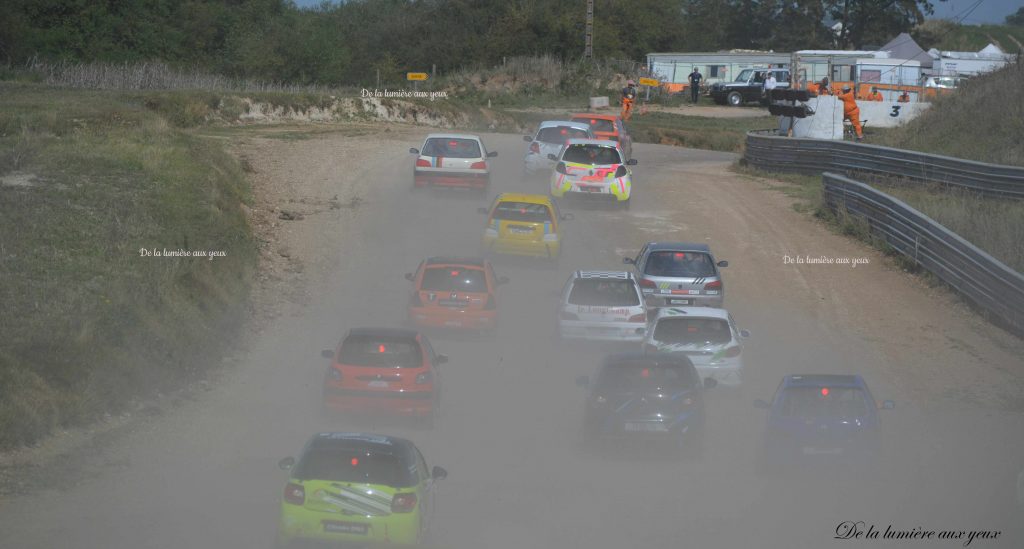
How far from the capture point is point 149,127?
120 feet

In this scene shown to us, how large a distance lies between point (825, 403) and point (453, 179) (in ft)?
60.9

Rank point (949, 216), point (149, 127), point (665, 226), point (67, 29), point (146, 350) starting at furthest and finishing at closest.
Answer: point (67, 29) → point (149, 127) → point (665, 226) → point (949, 216) → point (146, 350)

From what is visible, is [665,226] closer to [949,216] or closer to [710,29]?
[949,216]

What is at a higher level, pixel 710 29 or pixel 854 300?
pixel 710 29

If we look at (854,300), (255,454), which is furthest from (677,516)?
(854,300)

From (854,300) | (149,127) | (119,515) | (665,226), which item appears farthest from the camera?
(149,127)

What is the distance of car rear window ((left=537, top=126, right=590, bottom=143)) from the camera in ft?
113

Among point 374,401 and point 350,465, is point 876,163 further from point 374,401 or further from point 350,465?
point 350,465

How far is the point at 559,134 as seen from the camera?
34.7 metres

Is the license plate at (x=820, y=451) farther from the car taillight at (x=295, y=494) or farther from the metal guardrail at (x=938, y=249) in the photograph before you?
the metal guardrail at (x=938, y=249)

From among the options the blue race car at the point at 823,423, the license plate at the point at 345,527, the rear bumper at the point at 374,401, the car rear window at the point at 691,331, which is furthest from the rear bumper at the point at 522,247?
the license plate at the point at 345,527

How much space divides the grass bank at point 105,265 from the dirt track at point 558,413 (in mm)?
941

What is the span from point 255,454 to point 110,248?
883 centimetres

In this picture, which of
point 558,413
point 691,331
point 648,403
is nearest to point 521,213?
point 691,331
